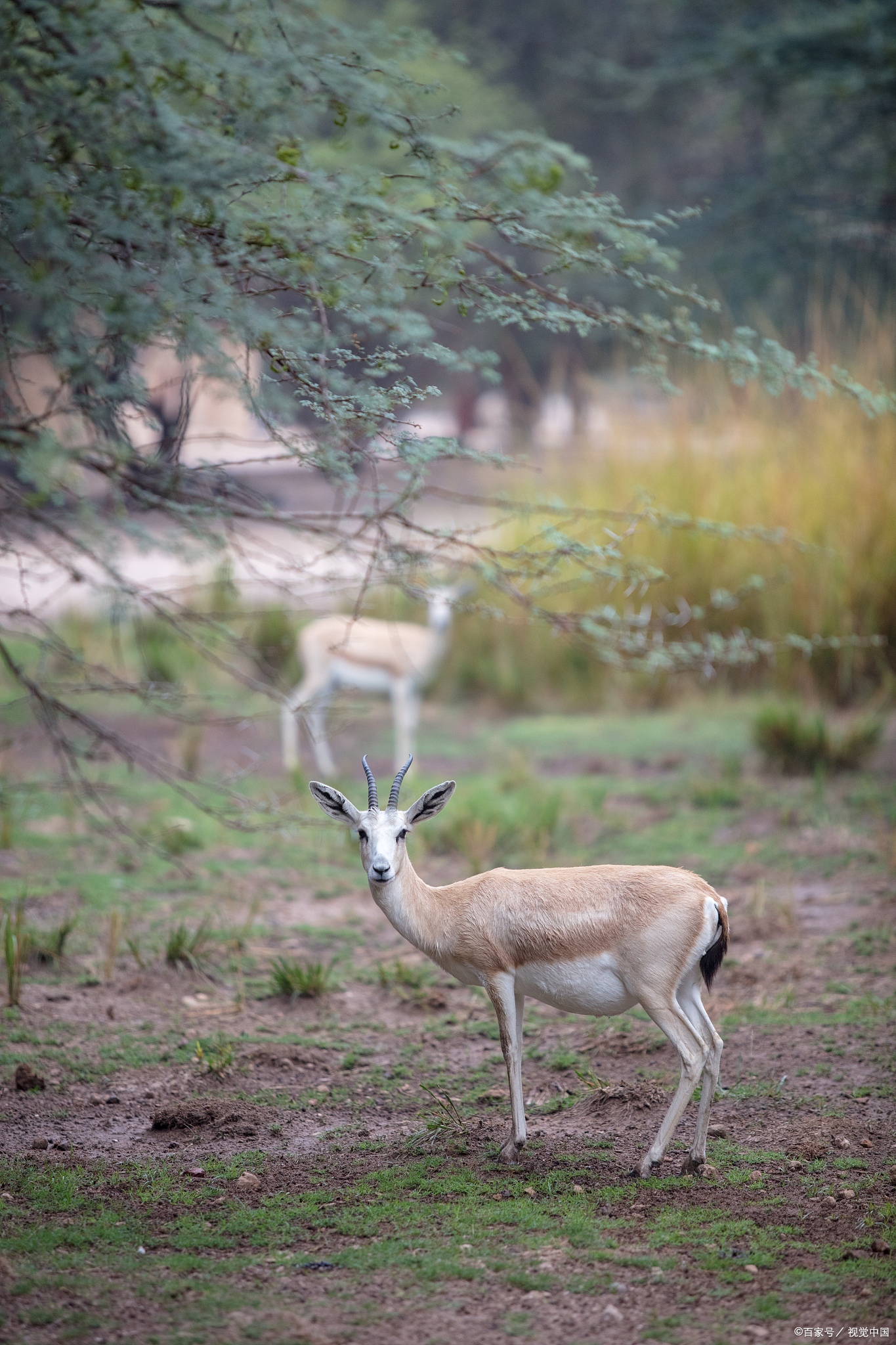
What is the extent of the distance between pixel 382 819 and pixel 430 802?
0.22 m

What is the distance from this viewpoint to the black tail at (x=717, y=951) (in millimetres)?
3648

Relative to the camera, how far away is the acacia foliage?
131 inches

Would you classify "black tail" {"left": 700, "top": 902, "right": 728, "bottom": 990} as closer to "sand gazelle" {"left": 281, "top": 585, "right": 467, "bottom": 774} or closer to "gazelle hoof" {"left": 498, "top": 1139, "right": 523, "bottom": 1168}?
"gazelle hoof" {"left": 498, "top": 1139, "right": 523, "bottom": 1168}

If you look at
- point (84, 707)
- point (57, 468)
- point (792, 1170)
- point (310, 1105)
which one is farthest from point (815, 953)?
point (84, 707)

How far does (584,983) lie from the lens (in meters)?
3.67

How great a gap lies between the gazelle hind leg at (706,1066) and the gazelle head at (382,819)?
0.97 metres

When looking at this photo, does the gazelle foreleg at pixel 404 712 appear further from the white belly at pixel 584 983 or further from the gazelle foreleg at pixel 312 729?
the white belly at pixel 584 983

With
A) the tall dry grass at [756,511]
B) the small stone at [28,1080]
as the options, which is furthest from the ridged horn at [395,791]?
the tall dry grass at [756,511]

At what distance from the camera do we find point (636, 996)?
3.64m

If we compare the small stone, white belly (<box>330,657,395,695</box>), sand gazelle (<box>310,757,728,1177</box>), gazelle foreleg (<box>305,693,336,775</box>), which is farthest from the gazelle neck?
white belly (<box>330,657,395,695</box>)

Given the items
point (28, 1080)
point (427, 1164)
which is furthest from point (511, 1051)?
point (28, 1080)

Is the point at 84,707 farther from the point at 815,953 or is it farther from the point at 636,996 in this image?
the point at 636,996

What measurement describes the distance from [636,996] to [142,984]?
2563 millimetres

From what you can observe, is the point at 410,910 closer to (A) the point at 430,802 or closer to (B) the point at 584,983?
(A) the point at 430,802
